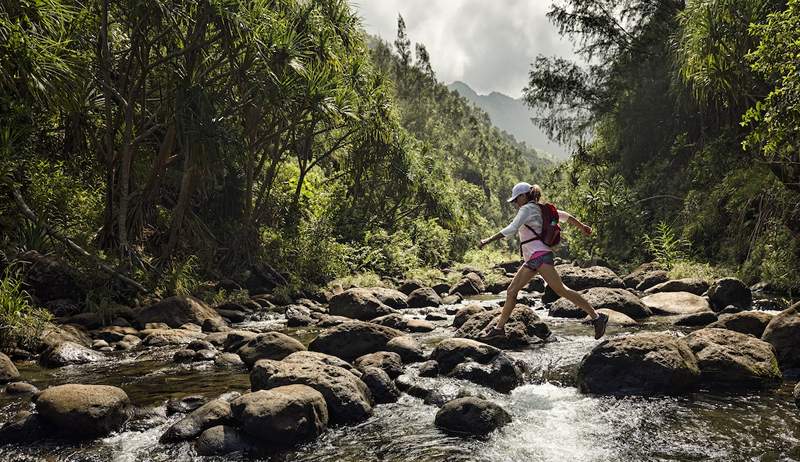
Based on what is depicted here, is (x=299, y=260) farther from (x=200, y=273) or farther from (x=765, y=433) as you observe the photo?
(x=765, y=433)

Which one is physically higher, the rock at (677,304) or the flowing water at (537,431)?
the rock at (677,304)

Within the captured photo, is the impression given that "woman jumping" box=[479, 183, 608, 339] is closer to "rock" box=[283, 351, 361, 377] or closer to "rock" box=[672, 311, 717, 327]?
"rock" box=[283, 351, 361, 377]

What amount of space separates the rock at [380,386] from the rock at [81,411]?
2.24m

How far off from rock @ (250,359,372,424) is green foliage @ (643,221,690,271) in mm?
11950

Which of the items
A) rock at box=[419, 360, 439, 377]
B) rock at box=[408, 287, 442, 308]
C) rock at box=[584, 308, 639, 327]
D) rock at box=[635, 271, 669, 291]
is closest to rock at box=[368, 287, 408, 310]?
rock at box=[408, 287, 442, 308]

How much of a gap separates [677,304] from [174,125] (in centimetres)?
998

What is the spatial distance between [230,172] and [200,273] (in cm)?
345

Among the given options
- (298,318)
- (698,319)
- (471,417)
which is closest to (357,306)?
(298,318)

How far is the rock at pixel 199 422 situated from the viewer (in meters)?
4.51

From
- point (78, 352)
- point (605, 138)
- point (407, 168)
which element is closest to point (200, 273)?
point (78, 352)

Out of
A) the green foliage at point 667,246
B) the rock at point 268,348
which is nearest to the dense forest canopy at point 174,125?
the rock at point 268,348

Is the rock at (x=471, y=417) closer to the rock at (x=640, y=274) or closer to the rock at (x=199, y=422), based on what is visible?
the rock at (x=199, y=422)

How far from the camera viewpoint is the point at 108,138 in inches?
431

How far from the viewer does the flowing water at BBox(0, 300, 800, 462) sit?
4.17 meters
